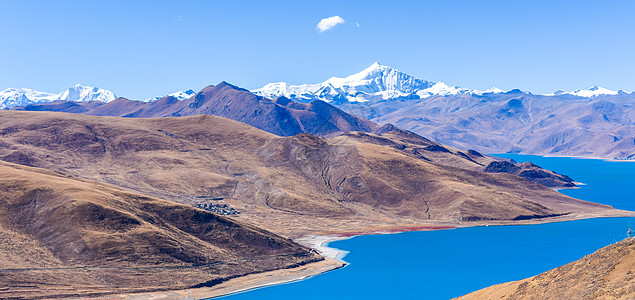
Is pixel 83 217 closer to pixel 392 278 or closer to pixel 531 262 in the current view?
pixel 392 278

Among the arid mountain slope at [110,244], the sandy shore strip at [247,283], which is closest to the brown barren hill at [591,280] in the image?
the sandy shore strip at [247,283]

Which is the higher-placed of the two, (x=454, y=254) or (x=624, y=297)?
(x=624, y=297)

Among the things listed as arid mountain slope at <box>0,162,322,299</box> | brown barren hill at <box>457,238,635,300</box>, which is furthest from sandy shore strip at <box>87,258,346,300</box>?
brown barren hill at <box>457,238,635,300</box>

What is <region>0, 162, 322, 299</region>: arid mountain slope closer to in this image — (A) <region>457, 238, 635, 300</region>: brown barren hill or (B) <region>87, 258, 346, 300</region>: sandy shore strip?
(B) <region>87, 258, 346, 300</region>: sandy shore strip

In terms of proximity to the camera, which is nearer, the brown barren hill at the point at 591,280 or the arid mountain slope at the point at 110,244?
the brown barren hill at the point at 591,280

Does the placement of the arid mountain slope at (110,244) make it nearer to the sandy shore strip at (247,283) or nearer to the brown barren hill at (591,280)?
the sandy shore strip at (247,283)

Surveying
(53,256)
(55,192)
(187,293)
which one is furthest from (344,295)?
(55,192)

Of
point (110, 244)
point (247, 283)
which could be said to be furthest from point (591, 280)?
point (110, 244)
